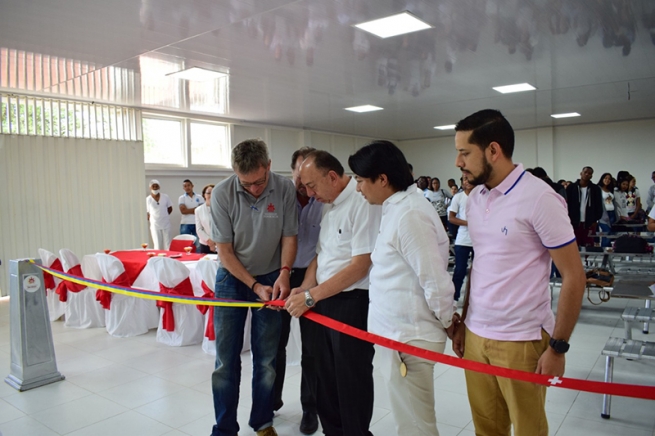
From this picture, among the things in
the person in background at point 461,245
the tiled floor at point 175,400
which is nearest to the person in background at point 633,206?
the person in background at point 461,245

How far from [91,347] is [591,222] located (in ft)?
23.8

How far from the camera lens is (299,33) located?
5.27 metres

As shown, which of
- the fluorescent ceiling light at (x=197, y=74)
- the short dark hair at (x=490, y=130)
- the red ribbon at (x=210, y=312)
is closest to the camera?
the short dark hair at (x=490, y=130)

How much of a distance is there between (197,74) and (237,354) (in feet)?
17.6

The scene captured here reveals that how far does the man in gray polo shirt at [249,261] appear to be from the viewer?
258cm

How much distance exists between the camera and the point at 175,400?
349 cm

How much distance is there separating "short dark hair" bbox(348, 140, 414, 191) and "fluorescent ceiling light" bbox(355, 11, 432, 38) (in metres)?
3.23

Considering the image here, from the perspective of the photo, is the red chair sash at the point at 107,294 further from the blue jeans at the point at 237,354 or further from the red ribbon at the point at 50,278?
the blue jeans at the point at 237,354

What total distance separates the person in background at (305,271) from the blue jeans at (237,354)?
0.15m

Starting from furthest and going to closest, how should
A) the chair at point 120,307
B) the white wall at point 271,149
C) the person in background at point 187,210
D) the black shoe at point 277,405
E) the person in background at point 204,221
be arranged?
the white wall at point 271,149, the person in background at point 187,210, the person in background at point 204,221, the chair at point 120,307, the black shoe at point 277,405

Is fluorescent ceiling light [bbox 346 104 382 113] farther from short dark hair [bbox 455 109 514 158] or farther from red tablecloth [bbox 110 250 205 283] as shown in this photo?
short dark hair [bbox 455 109 514 158]

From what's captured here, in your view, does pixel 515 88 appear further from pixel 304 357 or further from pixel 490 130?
pixel 490 130

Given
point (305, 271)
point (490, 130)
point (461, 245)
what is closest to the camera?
point (490, 130)

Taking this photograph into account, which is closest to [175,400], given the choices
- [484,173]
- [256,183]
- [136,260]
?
[256,183]
